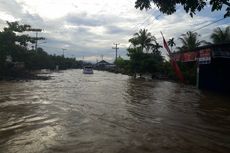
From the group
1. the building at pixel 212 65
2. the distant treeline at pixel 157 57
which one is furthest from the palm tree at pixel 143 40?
the building at pixel 212 65

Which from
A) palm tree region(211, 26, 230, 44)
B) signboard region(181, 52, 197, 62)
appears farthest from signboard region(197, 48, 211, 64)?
palm tree region(211, 26, 230, 44)

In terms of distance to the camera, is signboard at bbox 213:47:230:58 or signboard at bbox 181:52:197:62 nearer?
signboard at bbox 213:47:230:58

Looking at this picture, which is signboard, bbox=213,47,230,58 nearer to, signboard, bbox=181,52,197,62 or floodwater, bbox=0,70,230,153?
signboard, bbox=181,52,197,62

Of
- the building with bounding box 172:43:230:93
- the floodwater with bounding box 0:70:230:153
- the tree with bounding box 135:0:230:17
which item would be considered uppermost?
the tree with bounding box 135:0:230:17

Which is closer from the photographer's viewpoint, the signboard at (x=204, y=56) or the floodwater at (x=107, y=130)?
the floodwater at (x=107, y=130)

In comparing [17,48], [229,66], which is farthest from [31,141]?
[17,48]

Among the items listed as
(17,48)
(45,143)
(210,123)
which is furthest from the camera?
(17,48)

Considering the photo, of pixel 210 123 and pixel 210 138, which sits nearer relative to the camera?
pixel 210 138

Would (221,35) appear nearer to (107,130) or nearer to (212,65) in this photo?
(212,65)

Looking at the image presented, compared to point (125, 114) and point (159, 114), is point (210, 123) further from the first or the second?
point (125, 114)

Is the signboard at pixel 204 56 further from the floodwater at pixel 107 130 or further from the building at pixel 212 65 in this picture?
the floodwater at pixel 107 130

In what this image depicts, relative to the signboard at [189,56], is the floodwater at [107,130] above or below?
below

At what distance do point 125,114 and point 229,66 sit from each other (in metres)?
18.2

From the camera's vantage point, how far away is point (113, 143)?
817cm
